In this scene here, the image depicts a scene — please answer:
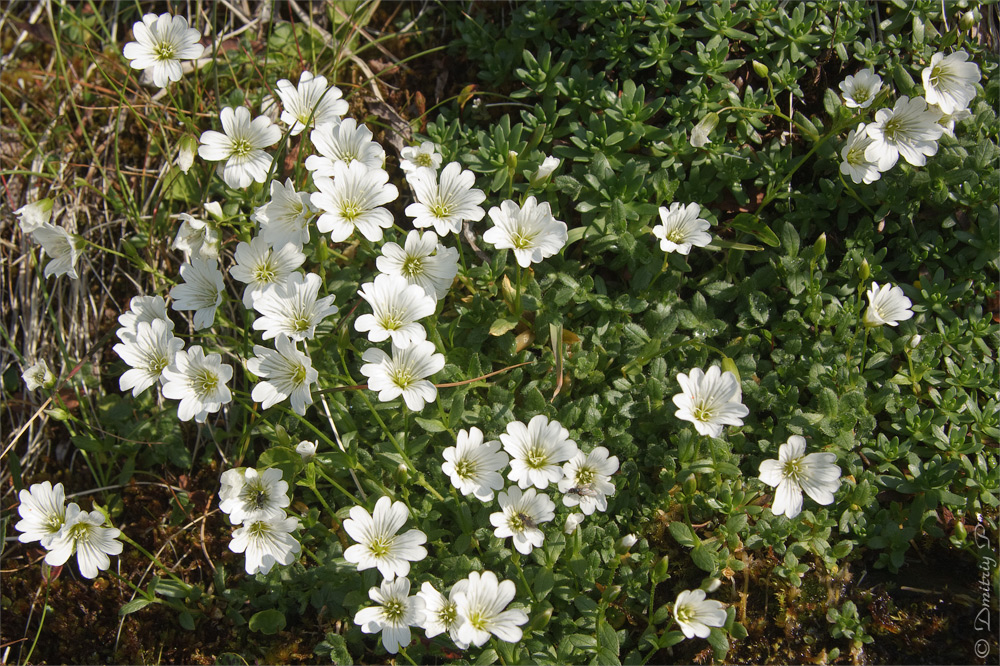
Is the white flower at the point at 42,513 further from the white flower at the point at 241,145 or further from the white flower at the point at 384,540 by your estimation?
the white flower at the point at 241,145

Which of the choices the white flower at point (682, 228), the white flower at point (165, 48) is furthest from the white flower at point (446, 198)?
the white flower at point (165, 48)

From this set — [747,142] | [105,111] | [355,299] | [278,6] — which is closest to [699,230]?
[747,142]

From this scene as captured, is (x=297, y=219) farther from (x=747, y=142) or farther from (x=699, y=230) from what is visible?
(x=747, y=142)

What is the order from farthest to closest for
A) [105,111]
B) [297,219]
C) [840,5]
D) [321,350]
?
1. [105,111]
2. [840,5]
3. [321,350]
4. [297,219]

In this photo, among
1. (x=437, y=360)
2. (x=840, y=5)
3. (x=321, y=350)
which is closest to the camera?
(x=437, y=360)

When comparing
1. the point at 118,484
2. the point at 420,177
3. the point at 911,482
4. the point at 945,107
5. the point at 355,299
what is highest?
the point at 945,107

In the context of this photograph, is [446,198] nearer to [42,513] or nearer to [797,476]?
[797,476]

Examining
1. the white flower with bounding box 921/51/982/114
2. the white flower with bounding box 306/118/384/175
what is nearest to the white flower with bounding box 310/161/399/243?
the white flower with bounding box 306/118/384/175

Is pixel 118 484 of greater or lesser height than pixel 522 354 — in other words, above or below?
below
